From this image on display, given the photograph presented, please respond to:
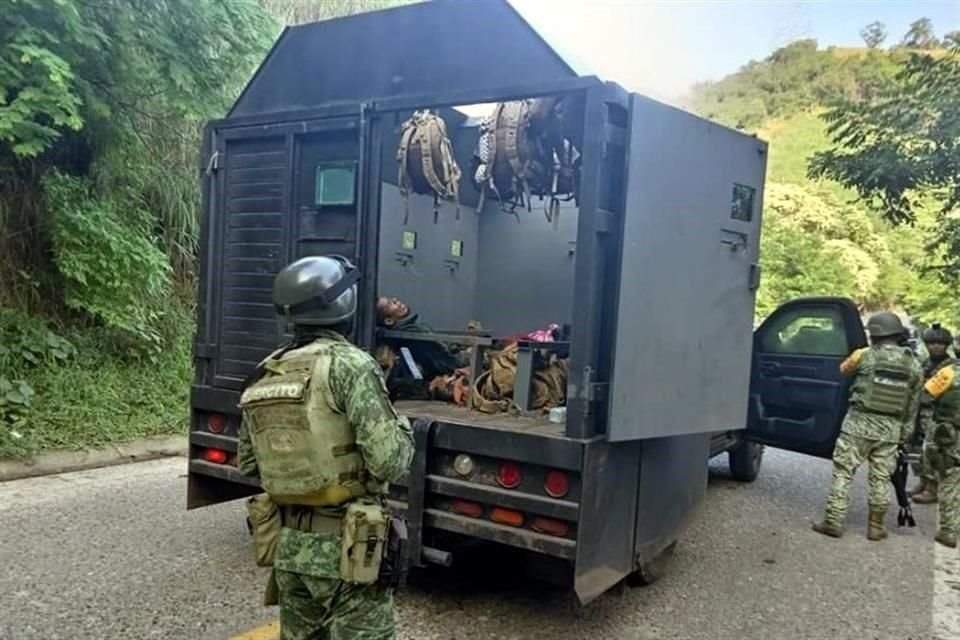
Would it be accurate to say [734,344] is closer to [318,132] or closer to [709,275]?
[709,275]

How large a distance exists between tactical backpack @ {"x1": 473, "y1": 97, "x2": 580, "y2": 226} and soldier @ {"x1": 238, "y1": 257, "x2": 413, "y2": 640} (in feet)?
7.00

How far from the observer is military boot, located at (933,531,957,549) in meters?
5.30

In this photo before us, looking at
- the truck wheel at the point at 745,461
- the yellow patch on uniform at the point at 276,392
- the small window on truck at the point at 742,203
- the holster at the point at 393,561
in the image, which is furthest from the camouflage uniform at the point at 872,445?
the yellow patch on uniform at the point at 276,392

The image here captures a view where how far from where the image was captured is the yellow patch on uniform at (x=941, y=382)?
5.62 metres

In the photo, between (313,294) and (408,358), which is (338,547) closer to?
(313,294)

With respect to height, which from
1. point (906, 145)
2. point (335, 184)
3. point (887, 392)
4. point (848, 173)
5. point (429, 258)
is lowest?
point (887, 392)

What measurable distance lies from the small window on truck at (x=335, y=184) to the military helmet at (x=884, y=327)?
3.90 m

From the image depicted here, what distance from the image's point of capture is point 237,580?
3.78m

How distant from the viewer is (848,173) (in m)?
8.45

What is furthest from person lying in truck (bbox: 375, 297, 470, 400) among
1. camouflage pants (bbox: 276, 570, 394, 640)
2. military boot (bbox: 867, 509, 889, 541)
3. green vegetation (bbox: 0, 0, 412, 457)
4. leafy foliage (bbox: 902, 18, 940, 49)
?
leafy foliage (bbox: 902, 18, 940, 49)

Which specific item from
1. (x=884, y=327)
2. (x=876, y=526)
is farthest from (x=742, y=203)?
(x=876, y=526)

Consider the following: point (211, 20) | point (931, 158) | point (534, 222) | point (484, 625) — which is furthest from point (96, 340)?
point (931, 158)

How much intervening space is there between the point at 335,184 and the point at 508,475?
1.68m

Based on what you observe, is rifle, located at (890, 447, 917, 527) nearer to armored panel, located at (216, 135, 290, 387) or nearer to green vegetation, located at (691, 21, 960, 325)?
green vegetation, located at (691, 21, 960, 325)
